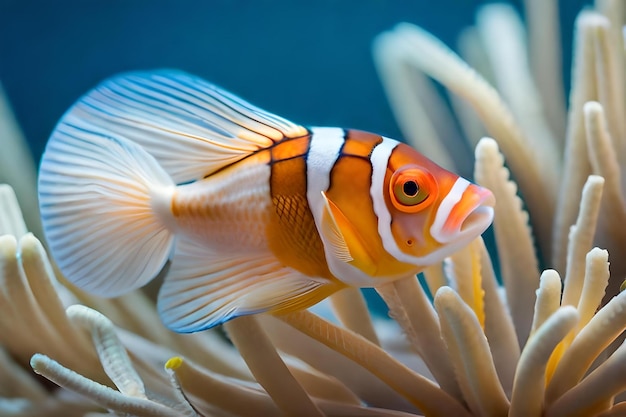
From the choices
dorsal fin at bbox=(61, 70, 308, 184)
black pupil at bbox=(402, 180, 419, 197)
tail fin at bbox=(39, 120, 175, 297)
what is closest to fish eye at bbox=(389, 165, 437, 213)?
black pupil at bbox=(402, 180, 419, 197)

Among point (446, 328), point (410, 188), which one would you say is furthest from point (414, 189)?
point (446, 328)

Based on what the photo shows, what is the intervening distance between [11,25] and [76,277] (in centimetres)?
108

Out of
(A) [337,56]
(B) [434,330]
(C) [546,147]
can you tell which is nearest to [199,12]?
(A) [337,56]

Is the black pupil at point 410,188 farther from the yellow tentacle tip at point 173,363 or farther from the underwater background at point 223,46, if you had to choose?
the underwater background at point 223,46

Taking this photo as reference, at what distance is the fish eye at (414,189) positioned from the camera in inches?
21.0

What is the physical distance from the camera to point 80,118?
2.14 ft

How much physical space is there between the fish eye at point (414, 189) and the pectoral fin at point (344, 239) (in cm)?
5

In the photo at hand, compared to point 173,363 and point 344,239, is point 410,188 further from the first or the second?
point 173,363

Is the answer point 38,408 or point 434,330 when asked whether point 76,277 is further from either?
point 434,330

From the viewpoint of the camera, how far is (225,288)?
599 mm

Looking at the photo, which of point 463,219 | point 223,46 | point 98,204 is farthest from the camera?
point 223,46

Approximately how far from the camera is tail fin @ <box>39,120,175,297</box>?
25.1 inches

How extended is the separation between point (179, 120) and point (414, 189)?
26cm

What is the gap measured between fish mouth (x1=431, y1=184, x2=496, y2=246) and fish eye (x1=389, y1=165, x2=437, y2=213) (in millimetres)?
17
